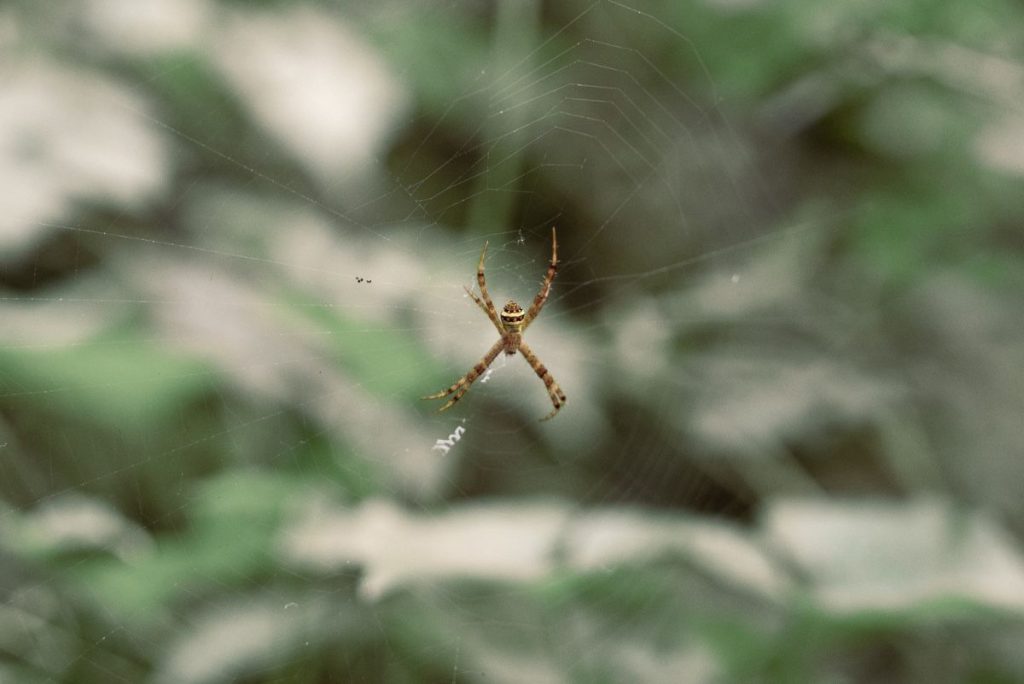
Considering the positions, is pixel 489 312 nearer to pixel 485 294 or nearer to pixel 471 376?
pixel 485 294

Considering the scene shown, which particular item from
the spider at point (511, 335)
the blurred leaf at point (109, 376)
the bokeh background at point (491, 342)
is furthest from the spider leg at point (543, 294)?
the blurred leaf at point (109, 376)

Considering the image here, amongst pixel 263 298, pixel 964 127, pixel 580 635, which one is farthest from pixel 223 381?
pixel 964 127

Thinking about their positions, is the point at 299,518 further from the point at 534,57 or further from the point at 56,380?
the point at 534,57

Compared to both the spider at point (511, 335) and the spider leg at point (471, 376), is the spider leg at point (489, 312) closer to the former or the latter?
the spider at point (511, 335)

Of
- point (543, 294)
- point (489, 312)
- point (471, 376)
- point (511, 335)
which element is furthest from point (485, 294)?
point (471, 376)

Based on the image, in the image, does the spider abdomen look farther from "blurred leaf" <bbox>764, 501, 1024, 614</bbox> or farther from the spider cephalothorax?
"blurred leaf" <bbox>764, 501, 1024, 614</bbox>

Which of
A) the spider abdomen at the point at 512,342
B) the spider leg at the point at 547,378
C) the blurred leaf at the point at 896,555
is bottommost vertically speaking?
the blurred leaf at the point at 896,555
